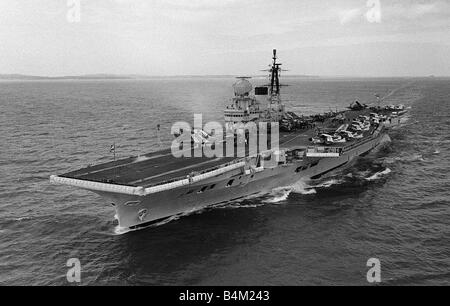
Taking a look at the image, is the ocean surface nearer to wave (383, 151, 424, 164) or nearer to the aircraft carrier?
the aircraft carrier

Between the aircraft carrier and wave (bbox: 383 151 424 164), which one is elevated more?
the aircraft carrier

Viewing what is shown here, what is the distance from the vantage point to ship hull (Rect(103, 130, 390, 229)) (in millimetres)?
24375

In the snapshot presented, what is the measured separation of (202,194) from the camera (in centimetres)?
2759

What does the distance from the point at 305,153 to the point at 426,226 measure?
437 inches

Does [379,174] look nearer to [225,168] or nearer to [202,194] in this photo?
[225,168]

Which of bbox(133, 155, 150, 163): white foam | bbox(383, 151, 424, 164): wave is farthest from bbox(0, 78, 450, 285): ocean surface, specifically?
bbox(133, 155, 150, 163): white foam

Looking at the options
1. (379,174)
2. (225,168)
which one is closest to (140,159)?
(225,168)

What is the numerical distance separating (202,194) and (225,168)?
8.57ft

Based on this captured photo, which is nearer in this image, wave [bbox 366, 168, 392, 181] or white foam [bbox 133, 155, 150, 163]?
white foam [bbox 133, 155, 150, 163]

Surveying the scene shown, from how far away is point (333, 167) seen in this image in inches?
1551

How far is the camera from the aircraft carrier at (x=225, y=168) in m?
24.2

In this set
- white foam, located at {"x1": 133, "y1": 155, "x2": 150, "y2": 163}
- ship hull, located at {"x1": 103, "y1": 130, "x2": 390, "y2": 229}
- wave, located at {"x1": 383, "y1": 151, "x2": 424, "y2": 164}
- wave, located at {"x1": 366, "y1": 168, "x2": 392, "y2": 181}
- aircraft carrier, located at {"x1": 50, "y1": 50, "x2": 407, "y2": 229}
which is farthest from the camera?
wave, located at {"x1": 383, "y1": 151, "x2": 424, "y2": 164}

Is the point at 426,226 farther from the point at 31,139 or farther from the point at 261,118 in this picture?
the point at 31,139
